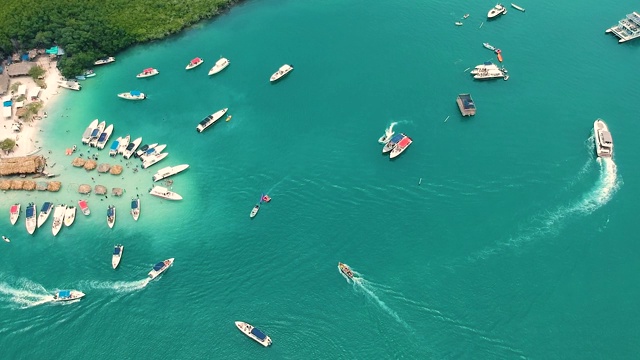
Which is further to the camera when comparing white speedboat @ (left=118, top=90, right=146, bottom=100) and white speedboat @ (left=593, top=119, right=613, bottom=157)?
white speedboat @ (left=118, top=90, right=146, bottom=100)

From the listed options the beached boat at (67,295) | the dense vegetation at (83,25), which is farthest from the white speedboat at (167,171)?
the dense vegetation at (83,25)

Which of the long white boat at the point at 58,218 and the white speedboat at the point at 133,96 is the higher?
the white speedboat at the point at 133,96

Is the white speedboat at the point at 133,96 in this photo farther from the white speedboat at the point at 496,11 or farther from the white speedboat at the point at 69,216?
the white speedboat at the point at 496,11

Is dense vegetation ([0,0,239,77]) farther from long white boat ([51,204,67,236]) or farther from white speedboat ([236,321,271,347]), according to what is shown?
white speedboat ([236,321,271,347])

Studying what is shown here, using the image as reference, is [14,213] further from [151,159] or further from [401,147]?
[401,147]

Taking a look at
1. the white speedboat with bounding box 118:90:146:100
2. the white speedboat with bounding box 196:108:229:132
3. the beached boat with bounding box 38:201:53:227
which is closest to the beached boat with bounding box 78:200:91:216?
the beached boat with bounding box 38:201:53:227

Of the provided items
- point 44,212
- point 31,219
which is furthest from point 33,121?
point 31,219

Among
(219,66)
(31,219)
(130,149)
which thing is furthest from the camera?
(219,66)
